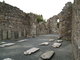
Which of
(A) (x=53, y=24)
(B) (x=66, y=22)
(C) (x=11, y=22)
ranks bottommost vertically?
(B) (x=66, y=22)

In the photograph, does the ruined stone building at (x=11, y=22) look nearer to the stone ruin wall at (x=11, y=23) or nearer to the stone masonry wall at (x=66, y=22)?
the stone ruin wall at (x=11, y=23)

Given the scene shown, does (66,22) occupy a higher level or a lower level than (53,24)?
lower

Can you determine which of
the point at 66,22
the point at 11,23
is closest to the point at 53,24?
the point at 11,23

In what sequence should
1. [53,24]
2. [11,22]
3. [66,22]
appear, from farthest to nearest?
[53,24], [11,22], [66,22]

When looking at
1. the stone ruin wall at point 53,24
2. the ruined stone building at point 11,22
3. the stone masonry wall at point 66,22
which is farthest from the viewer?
the stone ruin wall at point 53,24

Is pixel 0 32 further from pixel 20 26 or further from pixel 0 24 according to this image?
pixel 20 26

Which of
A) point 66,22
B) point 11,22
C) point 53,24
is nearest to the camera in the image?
point 66,22

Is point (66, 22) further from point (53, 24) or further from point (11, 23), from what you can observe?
point (53, 24)

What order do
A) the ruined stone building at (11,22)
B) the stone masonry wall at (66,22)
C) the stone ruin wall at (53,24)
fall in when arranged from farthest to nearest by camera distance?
1. the stone ruin wall at (53,24)
2. the ruined stone building at (11,22)
3. the stone masonry wall at (66,22)

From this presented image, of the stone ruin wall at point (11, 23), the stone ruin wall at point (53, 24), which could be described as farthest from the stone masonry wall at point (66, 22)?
the stone ruin wall at point (53, 24)

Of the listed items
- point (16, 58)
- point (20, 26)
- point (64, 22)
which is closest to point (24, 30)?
point (20, 26)

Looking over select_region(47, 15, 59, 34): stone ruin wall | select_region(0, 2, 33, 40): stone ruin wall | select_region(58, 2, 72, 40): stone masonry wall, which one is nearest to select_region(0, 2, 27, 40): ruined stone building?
select_region(0, 2, 33, 40): stone ruin wall

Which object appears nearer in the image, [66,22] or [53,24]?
[66,22]

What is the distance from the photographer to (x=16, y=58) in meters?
2.21
